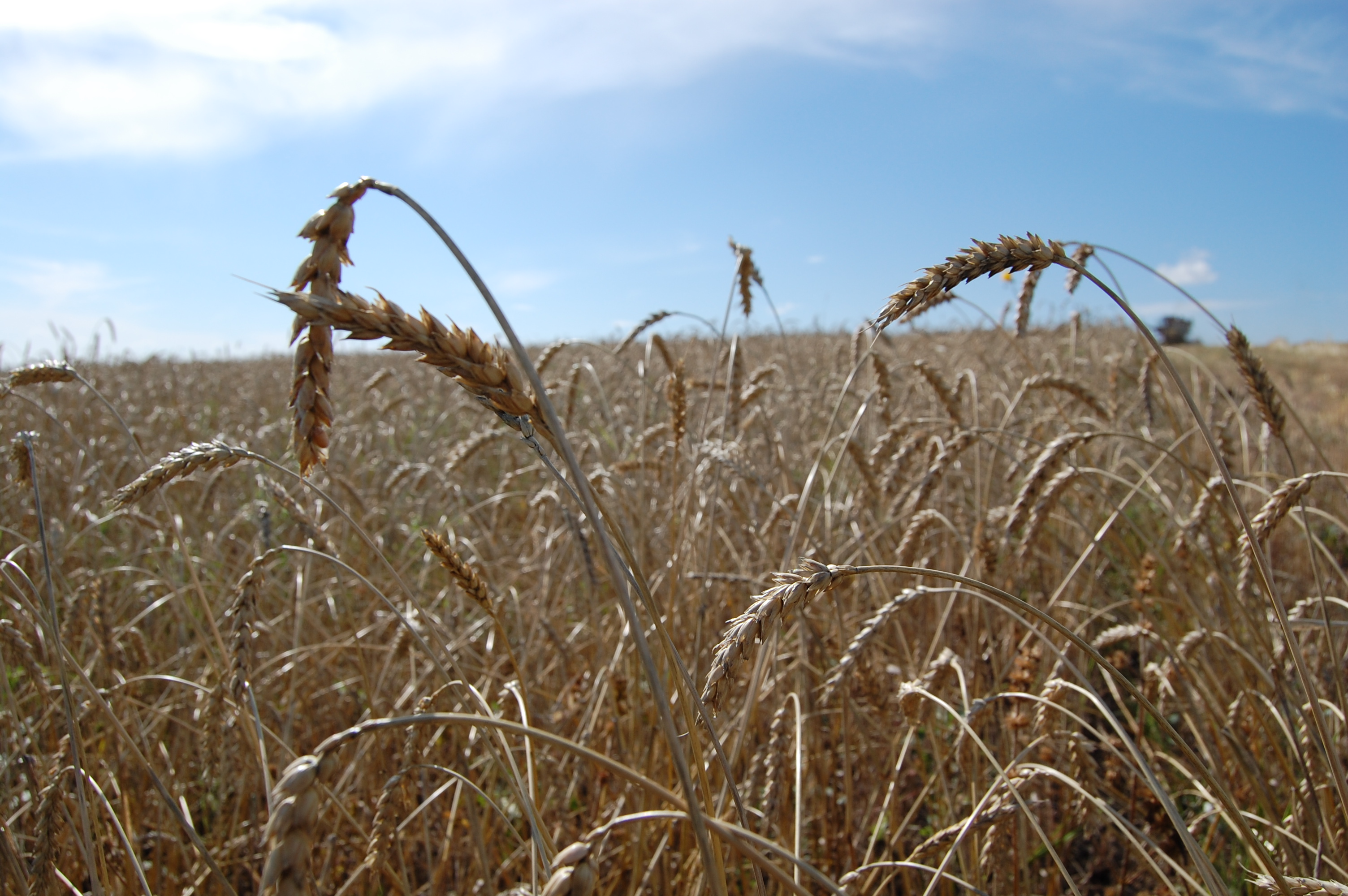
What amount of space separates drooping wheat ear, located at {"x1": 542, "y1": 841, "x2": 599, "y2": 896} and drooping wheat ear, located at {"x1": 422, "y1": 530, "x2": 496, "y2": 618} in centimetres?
61

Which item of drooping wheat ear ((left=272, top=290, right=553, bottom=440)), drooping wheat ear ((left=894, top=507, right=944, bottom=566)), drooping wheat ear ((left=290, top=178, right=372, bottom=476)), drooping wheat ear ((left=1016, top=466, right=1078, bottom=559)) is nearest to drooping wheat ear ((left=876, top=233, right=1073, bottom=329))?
drooping wheat ear ((left=272, top=290, right=553, bottom=440))

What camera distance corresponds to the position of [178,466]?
3.85ft

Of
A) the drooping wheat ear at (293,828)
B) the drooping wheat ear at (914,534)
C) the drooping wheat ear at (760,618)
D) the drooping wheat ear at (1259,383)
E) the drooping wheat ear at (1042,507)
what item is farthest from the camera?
the drooping wheat ear at (914,534)

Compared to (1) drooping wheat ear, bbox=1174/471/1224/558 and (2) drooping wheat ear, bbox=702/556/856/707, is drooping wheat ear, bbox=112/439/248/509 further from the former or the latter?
(1) drooping wheat ear, bbox=1174/471/1224/558

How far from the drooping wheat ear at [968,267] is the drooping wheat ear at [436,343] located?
1.38ft

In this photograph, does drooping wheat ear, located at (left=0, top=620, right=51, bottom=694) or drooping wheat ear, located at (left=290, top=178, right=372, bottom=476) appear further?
drooping wheat ear, located at (left=0, top=620, right=51, bottom=694)

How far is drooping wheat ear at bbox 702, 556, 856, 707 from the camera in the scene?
0.74 meters

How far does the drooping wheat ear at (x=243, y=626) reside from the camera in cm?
116

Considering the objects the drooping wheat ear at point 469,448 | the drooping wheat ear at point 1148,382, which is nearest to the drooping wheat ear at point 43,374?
the drooping wheat ear at point 469,448

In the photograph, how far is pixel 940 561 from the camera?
132 inches

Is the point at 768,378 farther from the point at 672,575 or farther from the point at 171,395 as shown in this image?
the point at 171,395

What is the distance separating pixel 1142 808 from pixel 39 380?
311 centimetres

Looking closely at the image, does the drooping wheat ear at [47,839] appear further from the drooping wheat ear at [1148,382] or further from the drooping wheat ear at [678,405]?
the drooping wheat ear at [1148,382]

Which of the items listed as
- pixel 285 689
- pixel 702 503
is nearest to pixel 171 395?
pixel 285 689
